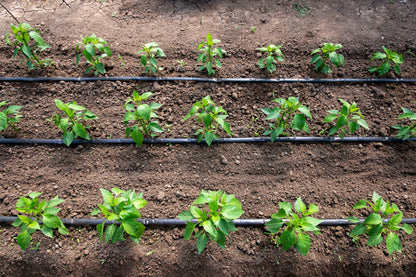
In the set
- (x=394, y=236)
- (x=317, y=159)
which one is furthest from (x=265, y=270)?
(x=317, y=159)

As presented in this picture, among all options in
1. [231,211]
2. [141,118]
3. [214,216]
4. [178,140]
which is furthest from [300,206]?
[141,118]

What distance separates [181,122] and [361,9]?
398 centimetres

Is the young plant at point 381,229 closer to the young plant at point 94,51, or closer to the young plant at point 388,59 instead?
the young plant at point 388,59

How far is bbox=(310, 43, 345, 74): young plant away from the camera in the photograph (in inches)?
141

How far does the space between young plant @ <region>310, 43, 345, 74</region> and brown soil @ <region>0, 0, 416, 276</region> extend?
4.8 inches

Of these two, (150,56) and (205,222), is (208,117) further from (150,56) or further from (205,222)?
(150,56)

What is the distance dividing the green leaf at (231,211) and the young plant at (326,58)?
2.53 m

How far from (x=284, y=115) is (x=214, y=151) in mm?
944

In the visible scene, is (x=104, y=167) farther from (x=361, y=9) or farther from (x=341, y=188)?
(x=361, y=9)

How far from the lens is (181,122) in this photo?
3.41m

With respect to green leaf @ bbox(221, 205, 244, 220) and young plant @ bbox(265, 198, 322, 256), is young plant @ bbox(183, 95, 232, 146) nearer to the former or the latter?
green leaf @ bbox(221, 205, 244, 220)

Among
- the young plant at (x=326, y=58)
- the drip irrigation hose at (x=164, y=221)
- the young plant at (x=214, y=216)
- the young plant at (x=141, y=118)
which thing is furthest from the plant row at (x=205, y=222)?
the young plant at (x=326, y=58)

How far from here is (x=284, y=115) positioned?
3146mm

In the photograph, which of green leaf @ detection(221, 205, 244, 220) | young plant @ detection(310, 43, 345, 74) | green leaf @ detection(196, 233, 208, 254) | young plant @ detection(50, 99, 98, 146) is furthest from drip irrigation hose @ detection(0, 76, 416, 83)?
green leaf @ detection(196, 233, 208, 254)
